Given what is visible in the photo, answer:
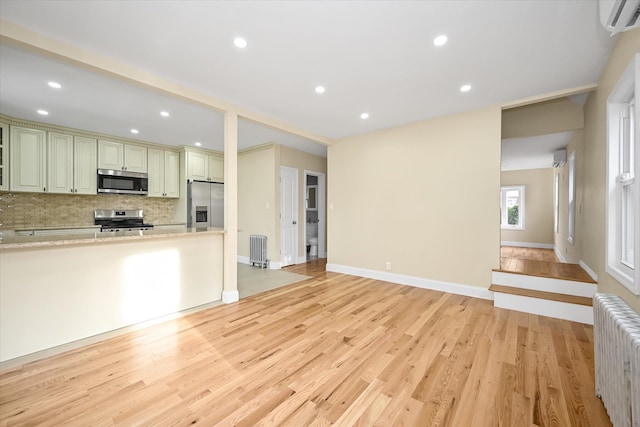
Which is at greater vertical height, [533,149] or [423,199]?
[533,149]

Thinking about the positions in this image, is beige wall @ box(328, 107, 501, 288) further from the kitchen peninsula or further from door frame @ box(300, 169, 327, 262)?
the kitchen peninsula

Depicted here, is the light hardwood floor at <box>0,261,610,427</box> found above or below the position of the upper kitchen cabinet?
below

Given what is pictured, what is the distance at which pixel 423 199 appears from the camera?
405 cm

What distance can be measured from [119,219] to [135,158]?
127 centimetres

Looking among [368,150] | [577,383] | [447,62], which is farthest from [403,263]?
[447,62]

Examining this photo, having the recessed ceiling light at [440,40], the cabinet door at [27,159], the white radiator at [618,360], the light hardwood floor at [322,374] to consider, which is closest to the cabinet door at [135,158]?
the cabinet door at [27,159]

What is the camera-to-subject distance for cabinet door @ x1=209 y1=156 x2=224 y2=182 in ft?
19.5

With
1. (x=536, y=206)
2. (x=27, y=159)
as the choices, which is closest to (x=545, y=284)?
(x=536, y=206)

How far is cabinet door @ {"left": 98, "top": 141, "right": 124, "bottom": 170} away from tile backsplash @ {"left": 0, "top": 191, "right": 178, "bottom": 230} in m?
0.66

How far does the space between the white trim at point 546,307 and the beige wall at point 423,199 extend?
363mm

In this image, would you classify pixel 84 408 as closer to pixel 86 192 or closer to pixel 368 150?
pixel 86 192

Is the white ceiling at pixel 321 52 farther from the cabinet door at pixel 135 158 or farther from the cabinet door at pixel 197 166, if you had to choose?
the cabinet door at pixel 197 166

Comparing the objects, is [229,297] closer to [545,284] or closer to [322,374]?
[322,374]

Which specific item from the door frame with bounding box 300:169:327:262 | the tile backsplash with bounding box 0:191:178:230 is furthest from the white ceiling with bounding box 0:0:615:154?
the door frame with bounding box 300:169:327:262
